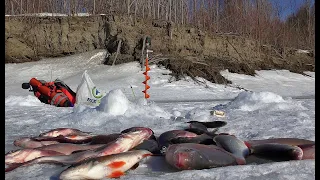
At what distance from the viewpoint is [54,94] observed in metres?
8.32

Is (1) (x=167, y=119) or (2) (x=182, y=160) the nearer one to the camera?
(2) (x=182, y=160)

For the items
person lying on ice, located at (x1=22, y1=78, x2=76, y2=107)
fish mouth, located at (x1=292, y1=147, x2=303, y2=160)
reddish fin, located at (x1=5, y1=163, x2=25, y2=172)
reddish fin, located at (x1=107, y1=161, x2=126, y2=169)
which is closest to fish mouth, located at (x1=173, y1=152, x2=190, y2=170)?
reddish fin, located at (x1=107, y1=161, x2=126, y2=169)

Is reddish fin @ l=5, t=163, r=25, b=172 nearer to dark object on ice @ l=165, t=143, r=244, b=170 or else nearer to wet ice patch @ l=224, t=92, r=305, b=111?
dark object on ice @ l=165, t=143, r=244, b=170

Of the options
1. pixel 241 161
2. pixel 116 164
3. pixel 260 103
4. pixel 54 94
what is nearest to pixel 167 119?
pixel 260 103

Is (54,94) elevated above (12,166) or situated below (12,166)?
below

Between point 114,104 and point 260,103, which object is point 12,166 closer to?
point 114,104

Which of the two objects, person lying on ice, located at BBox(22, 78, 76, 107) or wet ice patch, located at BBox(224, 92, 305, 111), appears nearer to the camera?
wet ice patch, located at BBox(224, 92, 305, 111)

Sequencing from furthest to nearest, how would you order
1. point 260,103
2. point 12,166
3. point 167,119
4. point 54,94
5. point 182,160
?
1. point 54,94
2. point 260,103
3. point 167,119
4. point 12,166
5. point 182,160

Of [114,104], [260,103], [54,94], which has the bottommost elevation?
[54,94]

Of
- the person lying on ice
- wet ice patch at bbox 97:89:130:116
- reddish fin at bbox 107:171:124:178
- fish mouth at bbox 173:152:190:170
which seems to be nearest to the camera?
reddish fin at bbox 107:171:124:178

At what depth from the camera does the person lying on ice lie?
8039mm

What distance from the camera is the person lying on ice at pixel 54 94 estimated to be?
8.04 m

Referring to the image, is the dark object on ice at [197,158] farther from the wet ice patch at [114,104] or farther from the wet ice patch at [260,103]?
the wet ice patch at [260,103]

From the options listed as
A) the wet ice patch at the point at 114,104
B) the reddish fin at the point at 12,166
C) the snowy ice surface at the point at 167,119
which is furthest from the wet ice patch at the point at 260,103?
the reddish fin at the point at 12,166
